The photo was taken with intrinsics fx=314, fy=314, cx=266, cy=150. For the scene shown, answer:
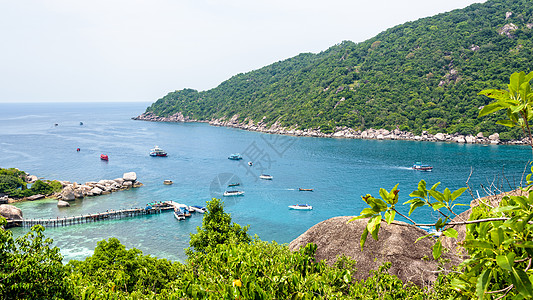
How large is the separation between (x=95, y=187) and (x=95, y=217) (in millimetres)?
10252

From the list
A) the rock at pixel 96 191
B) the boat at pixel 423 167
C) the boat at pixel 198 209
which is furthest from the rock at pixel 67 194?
the boat at pixel 423 167

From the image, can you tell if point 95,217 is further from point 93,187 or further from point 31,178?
point 31,178

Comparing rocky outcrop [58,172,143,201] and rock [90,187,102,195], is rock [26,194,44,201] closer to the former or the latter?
rocky outcrop [58,172,143,201]

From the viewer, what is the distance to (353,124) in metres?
86.4

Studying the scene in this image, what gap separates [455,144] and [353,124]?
82.7 ft

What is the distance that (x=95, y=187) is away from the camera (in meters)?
44.8

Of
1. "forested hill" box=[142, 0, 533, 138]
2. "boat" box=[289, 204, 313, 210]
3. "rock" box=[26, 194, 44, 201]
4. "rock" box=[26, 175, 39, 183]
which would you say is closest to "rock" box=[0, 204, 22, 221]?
"rock" box=[26, 194, 44, 201]

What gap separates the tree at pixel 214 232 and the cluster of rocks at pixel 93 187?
31425mm

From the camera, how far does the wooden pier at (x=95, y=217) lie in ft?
111

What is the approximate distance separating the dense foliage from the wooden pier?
33.3 ft

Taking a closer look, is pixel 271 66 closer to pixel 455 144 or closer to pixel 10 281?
pixel 455 144

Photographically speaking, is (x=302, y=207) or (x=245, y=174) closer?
(x=302, y=207)

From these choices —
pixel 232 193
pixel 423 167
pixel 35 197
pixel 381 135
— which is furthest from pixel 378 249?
pixel 381 135

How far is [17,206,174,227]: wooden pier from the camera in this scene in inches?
1331
